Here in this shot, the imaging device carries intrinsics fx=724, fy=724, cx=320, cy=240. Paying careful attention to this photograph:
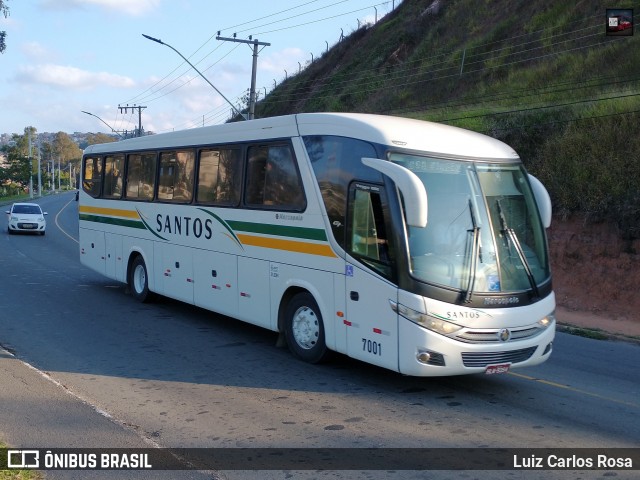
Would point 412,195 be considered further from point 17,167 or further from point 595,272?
point 17,167

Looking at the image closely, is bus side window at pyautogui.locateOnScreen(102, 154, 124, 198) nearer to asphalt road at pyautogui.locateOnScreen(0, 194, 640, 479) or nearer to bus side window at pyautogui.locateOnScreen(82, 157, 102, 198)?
bus side window at pyautogui.locateOnScreen(82, 157, 102, 198)

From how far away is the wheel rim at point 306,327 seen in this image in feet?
31.0

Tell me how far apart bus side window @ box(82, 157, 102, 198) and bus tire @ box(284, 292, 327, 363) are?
822 centimetres

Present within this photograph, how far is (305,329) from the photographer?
9609 mm

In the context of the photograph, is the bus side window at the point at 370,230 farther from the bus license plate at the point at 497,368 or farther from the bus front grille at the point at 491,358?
the bus license plate at the point at 497,368

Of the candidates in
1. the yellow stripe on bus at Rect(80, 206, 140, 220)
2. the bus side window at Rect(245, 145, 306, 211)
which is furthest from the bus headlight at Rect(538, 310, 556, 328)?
the yellow stripe on bus at Rect(80, 206, 140, 220)

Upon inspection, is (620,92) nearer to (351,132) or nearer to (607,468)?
(351,132)

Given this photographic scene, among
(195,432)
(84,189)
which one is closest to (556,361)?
(195,432)

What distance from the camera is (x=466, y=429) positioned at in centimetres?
700

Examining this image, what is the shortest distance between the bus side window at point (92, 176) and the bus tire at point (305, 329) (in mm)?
8216

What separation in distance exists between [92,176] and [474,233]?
1141 centimetres

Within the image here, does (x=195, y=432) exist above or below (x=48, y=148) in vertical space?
below

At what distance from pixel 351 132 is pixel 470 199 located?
1.70m

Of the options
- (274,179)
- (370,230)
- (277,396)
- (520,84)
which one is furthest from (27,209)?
(370,230)
